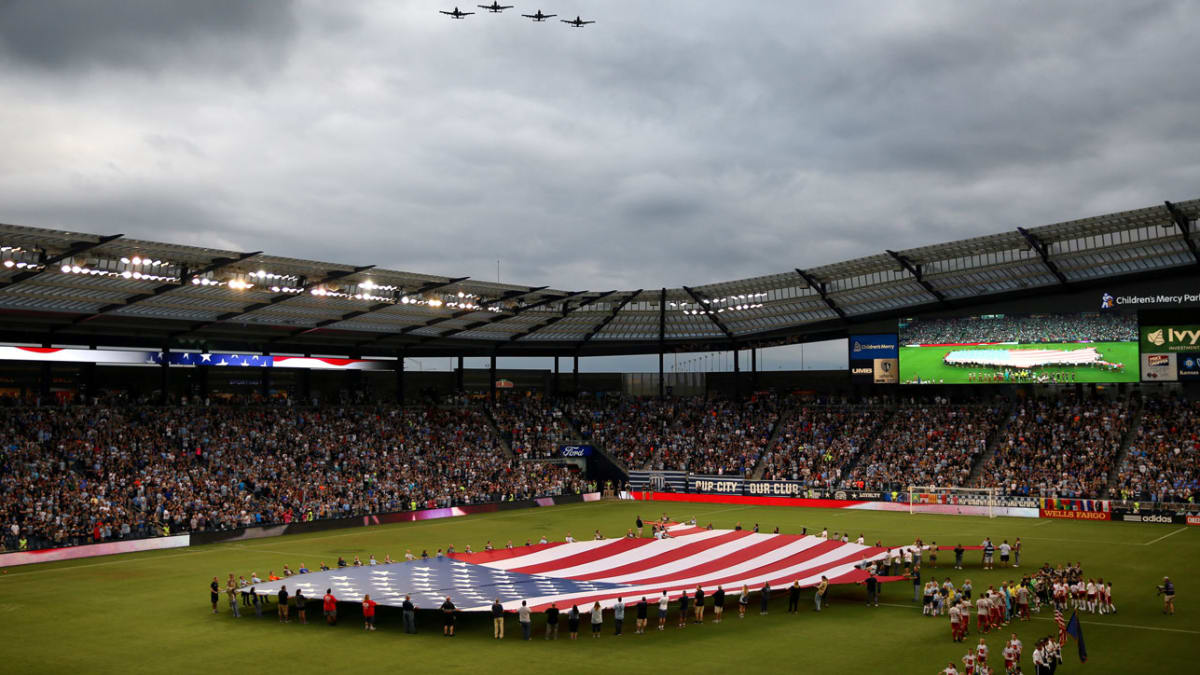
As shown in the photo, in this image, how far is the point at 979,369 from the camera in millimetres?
66062

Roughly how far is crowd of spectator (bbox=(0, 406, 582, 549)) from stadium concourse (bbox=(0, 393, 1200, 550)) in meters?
0.12

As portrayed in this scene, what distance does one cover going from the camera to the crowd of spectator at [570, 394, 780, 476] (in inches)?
2926

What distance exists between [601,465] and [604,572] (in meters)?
42.3

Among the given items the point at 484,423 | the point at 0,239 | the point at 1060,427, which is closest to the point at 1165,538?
the point at 1060,427

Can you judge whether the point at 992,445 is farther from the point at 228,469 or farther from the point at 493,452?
the point at 228,469

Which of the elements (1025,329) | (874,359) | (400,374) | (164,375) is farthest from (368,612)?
(1025,329)

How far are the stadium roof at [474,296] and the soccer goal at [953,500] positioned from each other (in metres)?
13.2

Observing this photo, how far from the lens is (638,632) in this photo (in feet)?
94.3

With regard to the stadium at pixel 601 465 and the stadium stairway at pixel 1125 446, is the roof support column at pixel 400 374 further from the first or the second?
the stadium stairway at pixel 1125 446

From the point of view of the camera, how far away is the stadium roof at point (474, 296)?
1850 inches

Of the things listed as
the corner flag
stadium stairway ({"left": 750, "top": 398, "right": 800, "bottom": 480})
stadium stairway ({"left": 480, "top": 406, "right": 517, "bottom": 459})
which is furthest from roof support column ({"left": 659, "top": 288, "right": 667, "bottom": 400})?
the corner flag

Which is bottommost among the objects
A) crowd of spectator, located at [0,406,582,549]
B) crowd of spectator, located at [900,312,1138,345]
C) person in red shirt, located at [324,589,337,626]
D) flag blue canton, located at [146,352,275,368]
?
person in red shirt, located at [324,589,337,626]

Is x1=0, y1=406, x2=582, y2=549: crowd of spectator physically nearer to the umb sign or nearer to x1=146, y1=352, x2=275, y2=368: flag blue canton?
x1=146, y1=352, x2=275, y2=368: flag blue canton

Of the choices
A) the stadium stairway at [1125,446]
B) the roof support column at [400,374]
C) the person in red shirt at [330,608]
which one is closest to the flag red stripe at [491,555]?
the person in red shirt at [330,608]
